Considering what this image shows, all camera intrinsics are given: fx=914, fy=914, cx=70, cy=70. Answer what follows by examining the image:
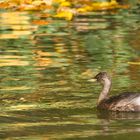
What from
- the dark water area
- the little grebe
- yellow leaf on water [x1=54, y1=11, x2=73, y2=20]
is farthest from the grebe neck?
yellow leaf on water [x1=54, y1=11, x2=73, y2=20]

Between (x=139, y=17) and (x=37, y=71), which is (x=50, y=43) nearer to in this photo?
(x=37, y=71)

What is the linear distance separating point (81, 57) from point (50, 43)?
133 inches

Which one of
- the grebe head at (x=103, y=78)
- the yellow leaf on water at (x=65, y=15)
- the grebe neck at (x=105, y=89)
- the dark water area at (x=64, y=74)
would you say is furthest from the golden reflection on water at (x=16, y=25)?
the grebe neck at (x=105, y=89)

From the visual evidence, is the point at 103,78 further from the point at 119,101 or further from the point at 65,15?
the point at 65,15

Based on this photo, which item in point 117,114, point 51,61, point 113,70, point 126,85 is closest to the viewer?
point 117,114

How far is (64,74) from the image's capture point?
1914 centimetres

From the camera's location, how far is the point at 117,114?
15555 millimetres

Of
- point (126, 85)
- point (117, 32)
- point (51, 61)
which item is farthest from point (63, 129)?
point (117, 32)

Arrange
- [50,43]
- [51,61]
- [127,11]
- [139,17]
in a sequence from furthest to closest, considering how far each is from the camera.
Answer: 1. [127,11]
2. [139,17]
3. [50,43]
4. [51,61]

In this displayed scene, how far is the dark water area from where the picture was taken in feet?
46.2

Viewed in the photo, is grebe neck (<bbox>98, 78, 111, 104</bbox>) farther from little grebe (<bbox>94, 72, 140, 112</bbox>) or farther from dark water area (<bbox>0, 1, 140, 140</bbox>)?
dark water area (<bbox>0, 1, 140, 140</bbox>)

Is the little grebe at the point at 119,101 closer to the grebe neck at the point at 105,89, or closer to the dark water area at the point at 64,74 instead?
the grebe neck at the point at 105,89

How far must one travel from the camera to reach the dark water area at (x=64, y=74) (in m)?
14.1

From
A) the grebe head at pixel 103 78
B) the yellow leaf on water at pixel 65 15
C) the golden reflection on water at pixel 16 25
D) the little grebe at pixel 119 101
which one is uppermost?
the grebe head at pixel 103 78
